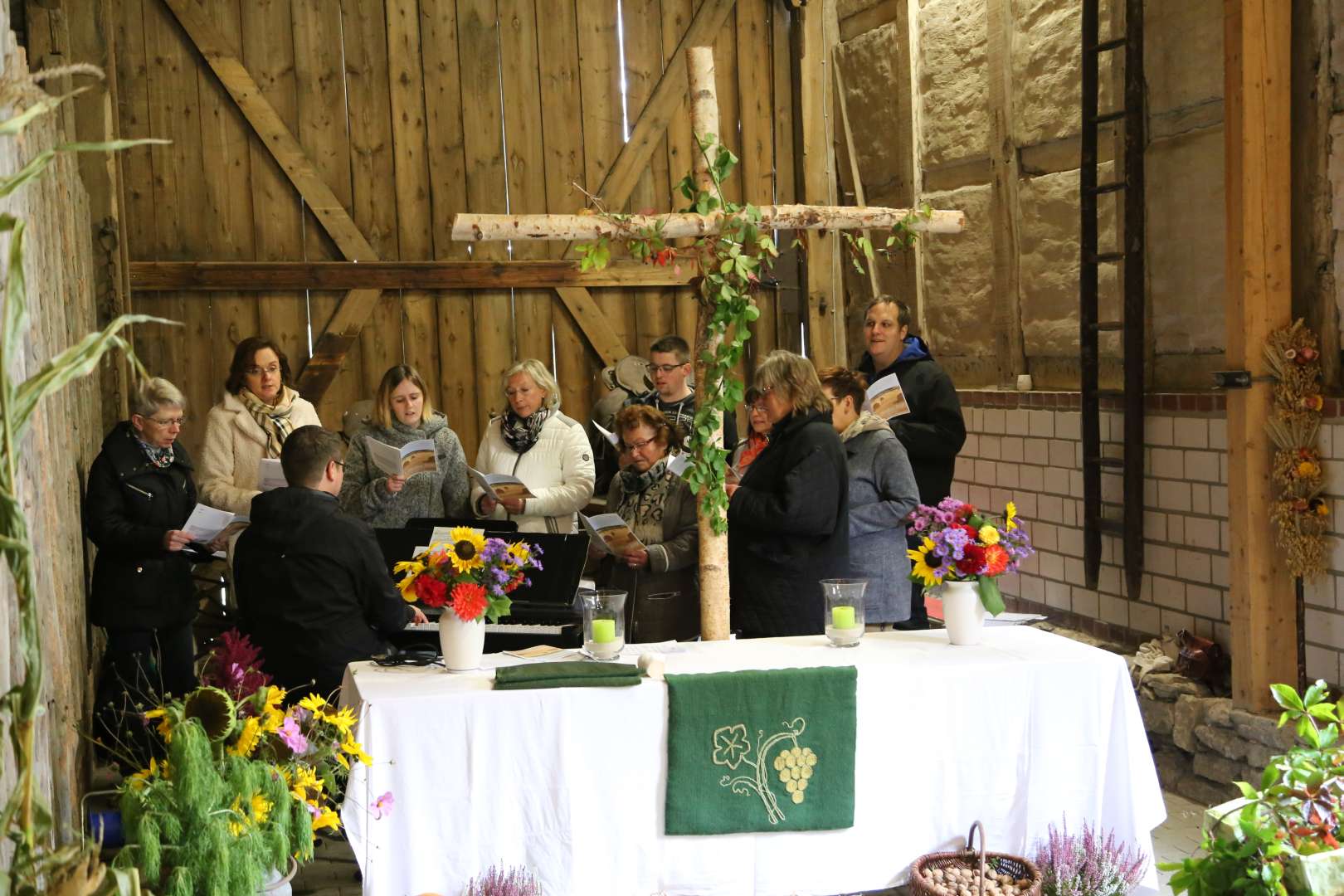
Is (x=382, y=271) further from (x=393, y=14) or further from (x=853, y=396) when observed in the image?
(x=853, y=396)

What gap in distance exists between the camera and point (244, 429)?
19.0 feet

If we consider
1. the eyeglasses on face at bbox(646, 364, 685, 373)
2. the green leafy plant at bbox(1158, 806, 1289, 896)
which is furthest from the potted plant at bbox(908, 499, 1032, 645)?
the green leafy plant at bbox(1158, 806, 1289, 896)

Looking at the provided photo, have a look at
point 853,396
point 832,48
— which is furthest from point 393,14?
point 853,396

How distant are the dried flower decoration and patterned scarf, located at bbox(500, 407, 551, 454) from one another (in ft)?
9.16

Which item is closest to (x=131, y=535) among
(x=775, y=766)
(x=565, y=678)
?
(x=565, y=678)

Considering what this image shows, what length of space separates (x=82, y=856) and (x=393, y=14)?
681 cm

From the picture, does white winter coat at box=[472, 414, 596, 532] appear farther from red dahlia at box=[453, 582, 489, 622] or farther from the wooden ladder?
the wooden ladder

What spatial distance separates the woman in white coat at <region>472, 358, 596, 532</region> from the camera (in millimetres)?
5680

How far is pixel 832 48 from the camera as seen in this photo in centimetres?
860

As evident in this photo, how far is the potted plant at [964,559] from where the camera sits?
417 cm

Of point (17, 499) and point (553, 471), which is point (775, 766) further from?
point (17, 499)

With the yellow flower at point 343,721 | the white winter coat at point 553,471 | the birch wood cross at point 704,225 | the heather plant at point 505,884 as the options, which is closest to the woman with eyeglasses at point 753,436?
the birch wood cross at point 704,225

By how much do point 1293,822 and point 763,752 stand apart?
6.29 ft

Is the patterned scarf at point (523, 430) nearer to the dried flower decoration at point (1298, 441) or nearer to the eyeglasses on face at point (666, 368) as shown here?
the eyeglasses on face at point (666, 368)
